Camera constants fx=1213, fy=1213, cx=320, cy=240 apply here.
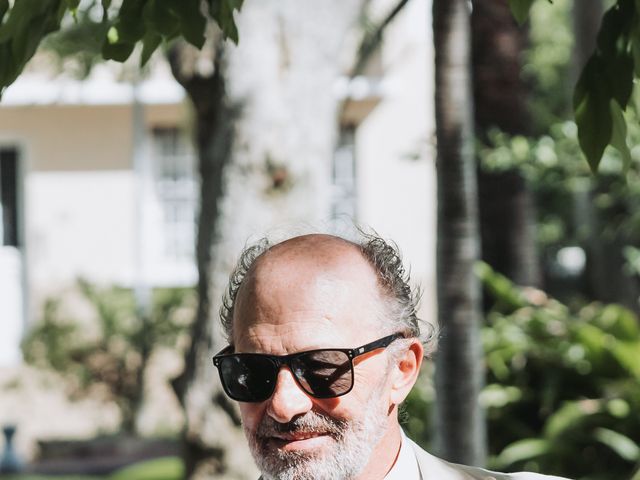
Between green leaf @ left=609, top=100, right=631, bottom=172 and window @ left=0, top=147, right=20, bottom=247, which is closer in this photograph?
green leaf @ left=609, top=100, right=631, bottom=172

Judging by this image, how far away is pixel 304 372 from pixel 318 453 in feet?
0.50

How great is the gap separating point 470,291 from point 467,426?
0.58 m

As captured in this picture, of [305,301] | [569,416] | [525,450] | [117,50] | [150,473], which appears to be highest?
[117,50]

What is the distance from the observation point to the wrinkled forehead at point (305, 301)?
2301 millimetres

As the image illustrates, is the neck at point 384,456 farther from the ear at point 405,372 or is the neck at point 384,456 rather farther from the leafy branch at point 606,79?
the leafy branch at point 606,79

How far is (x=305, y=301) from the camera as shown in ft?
7.59

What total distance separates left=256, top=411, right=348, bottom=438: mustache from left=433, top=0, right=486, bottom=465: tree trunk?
9.12 feet

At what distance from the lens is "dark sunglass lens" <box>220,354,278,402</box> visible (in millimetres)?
2281

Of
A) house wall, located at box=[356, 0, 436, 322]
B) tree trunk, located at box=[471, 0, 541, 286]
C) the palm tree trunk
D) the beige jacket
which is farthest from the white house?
the beige jacket

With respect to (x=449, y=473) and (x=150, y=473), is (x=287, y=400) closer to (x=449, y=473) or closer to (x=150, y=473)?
(x=449, y=473)

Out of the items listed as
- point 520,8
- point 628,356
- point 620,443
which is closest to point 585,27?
point 628,356

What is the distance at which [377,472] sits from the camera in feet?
7.85

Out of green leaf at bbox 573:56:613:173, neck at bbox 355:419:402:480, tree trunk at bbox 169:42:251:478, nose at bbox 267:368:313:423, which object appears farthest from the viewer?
tree trunk at bbox 169:42:251:478

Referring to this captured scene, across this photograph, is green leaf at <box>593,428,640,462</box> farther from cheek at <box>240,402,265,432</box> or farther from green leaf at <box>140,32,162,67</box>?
cheek at <box>240,402,265,432</box>
